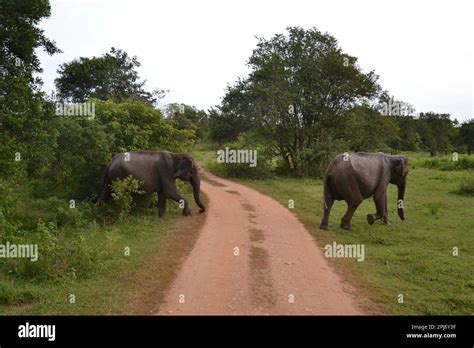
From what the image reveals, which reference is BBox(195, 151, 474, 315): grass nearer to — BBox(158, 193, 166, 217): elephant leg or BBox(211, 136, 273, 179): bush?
BBox(158, 193, 166, 217): elephant leg

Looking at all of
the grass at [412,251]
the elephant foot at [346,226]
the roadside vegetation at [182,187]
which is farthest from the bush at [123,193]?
the elephant foot at [346,226]

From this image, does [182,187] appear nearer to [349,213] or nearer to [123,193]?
[123,193]

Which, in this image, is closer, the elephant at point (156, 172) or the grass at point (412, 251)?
the grass at point (412, 251)

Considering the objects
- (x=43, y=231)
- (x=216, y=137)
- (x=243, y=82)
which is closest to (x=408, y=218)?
(x=43, y=231)

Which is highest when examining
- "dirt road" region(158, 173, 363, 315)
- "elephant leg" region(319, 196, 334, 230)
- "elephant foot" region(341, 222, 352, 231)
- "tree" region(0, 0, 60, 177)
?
"tree" region(0, 0, 60, 177)

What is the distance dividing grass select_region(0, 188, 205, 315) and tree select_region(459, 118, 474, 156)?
6055 centimetres

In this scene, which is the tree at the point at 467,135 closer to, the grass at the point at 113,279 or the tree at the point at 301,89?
the tree at the point at 301,89

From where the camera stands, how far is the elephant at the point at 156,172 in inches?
609

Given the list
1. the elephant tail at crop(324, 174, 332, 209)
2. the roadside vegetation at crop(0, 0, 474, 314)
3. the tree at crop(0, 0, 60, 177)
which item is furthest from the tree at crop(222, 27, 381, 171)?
the tree at crop(0, 0, 60, 177)

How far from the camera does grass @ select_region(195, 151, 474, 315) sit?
7.98 m

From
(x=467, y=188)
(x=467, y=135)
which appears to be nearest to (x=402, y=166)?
(x=467, y=188)

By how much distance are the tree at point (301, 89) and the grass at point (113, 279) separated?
2046cm

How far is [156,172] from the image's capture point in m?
16.1
